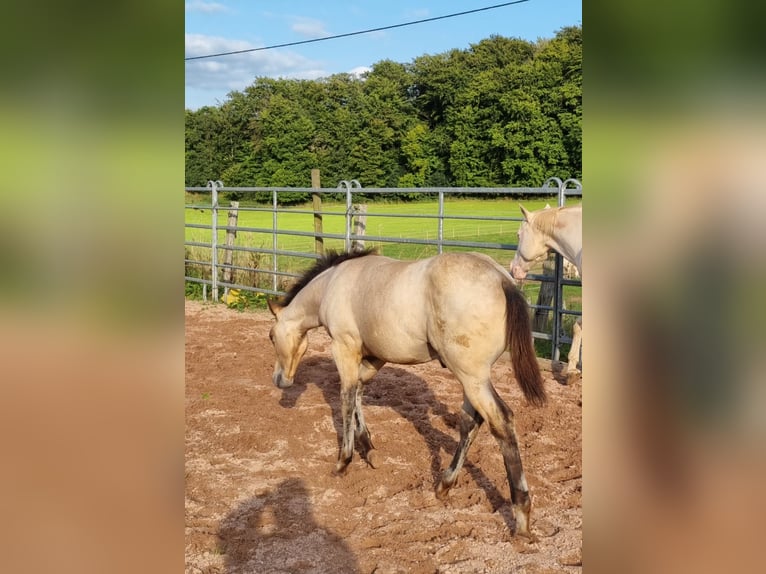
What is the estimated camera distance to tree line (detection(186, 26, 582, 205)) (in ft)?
102

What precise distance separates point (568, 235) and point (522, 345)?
9.59ft

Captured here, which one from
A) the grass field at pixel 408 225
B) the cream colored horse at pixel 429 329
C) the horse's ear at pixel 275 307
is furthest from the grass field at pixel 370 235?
the cream colored horse at pixel 429 329

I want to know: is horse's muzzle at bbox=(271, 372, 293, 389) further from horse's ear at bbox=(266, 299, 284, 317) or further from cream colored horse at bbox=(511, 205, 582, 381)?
cream colored horse at bbox=(511, 205, 582, 381)

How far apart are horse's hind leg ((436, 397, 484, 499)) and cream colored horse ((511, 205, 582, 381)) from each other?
2.32 m

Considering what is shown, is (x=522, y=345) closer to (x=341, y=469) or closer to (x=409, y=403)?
(x=341, y=469)

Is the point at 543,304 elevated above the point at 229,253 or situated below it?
below

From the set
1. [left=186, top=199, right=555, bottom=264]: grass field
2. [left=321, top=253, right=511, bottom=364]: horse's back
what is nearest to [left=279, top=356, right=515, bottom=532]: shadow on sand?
[left=321, top=253, right=511, bottom=364]: horse's back

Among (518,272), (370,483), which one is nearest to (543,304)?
(518,272)

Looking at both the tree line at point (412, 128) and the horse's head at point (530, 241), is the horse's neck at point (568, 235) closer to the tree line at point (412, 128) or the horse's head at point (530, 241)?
the horse's head at point (530, 241)

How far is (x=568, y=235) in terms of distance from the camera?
577cm

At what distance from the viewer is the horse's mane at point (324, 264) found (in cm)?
434
